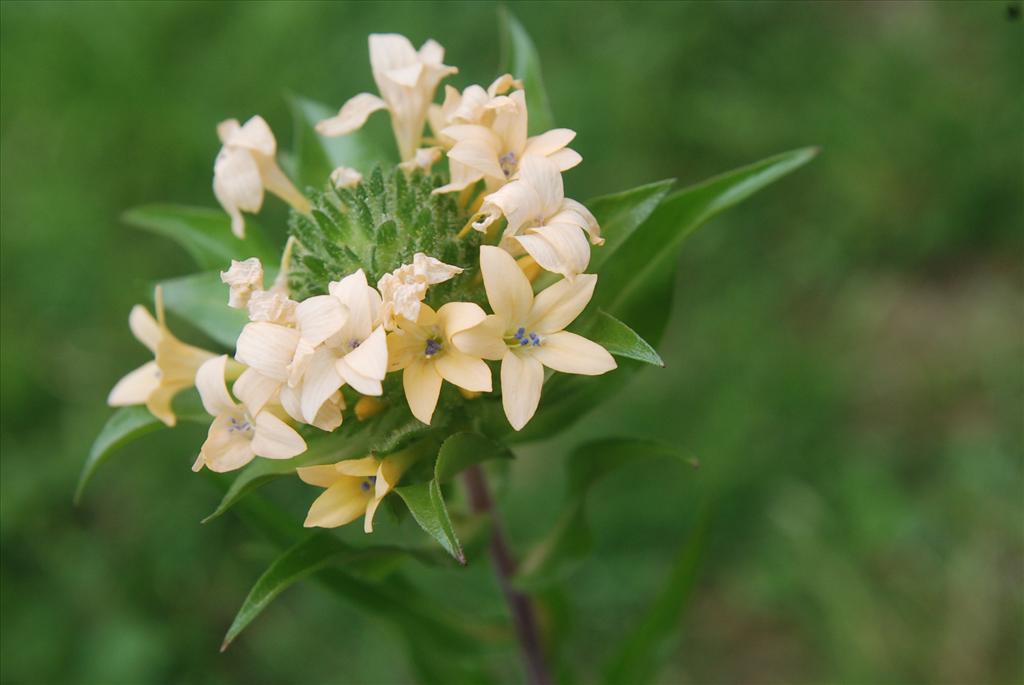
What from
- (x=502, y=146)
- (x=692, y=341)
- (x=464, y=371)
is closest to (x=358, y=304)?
(x=464, y=371)

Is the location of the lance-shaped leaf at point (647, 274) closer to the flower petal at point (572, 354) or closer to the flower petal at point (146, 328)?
the flower petal at point (572, 354)

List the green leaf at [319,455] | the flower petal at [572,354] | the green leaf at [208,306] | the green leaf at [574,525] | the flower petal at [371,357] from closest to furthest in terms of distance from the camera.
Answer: the flower petal at [371,357] < the flower petal at [572,354] < the green leaf at [319,455] < the green leaf at [574,525] < the green leaf at [208,306]

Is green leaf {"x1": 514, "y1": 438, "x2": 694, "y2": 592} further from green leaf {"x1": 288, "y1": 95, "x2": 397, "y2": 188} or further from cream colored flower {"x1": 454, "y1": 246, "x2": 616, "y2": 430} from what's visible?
green leaf {"x1": 288, "y1": 95, "x2": 397, "y2": 188}

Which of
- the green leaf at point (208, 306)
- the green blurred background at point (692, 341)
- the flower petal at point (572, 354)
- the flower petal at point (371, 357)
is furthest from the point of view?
the green blurred background at point (692, 341)

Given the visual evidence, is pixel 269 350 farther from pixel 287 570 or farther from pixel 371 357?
pixel 287 570

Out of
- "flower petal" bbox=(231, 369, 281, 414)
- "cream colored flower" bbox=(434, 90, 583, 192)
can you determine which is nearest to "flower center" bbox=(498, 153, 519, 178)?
"cream colored flower" bbox=(434, 90, 583, 192)

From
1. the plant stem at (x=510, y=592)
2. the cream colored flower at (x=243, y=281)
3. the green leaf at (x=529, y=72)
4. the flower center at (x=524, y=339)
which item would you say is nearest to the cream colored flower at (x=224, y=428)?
the cream colored flower at (x=243, y=281)

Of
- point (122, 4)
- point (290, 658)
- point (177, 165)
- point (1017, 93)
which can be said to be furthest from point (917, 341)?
point (122, 4)

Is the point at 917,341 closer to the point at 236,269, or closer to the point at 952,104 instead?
the point at 952,104
